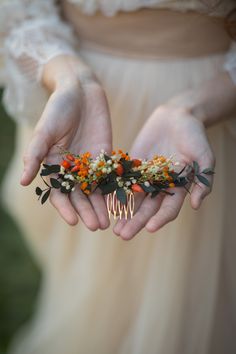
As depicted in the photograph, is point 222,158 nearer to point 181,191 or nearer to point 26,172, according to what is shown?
point 181,191

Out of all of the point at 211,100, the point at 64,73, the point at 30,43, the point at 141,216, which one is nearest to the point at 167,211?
the point at 141,216

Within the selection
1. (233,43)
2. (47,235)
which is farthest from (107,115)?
(47,235)

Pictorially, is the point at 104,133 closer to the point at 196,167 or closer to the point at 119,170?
the point at 119,170

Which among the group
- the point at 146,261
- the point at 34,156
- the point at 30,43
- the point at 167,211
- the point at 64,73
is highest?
the point at 30,43

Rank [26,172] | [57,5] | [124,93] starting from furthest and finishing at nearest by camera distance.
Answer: [57,5] < [124,93] < [26,172]

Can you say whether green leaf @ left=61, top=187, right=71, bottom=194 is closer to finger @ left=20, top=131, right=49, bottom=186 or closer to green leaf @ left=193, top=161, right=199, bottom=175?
finger @ left=20, top=131, right=49, bottom=186

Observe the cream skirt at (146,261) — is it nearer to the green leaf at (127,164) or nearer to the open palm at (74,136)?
the open palm at (74,136)
